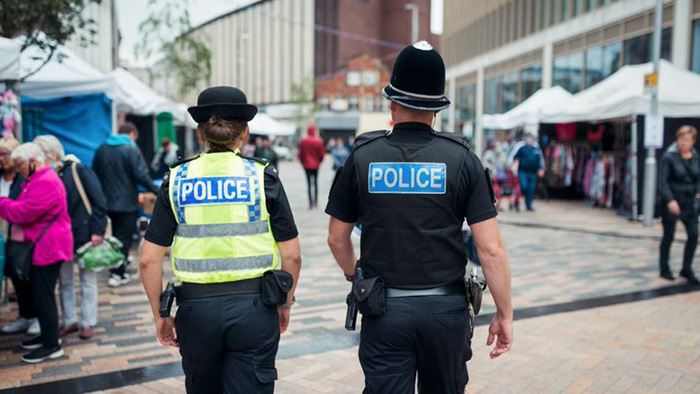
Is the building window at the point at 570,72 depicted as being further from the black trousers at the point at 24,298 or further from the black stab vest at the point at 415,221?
the black stab vest at the point at 415,221

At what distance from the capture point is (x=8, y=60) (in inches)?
227

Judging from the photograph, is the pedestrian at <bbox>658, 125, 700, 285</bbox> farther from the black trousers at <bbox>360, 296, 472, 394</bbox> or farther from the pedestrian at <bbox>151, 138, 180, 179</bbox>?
the pedestrian at <bbox>151, 138, 180, 179</bbox>

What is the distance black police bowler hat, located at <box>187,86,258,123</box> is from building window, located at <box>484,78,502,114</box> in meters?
33.3

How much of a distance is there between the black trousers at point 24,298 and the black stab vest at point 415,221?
13.0ft

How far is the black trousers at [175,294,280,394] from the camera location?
2.60 metres

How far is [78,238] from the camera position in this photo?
5.38 m

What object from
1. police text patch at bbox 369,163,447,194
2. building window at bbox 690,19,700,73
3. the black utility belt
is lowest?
the black utility belt

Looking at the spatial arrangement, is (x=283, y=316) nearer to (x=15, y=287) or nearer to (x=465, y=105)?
(x=15, y=287)

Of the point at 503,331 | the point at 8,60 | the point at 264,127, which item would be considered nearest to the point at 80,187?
the point at 8,60

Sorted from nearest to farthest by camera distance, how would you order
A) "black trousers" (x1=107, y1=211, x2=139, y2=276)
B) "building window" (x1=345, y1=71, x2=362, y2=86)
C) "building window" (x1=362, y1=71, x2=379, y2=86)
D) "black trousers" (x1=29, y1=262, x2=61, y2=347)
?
"black trousers" (x1=29, y1=262, x2=61, y2=347), "black trousers" (x1=107, y1=211, x2=139, y2=276), "building window" (x1=362, y1=71, x2=379, y2=86), "building window" (x1=345, y1=71, x2=362, y2=86)

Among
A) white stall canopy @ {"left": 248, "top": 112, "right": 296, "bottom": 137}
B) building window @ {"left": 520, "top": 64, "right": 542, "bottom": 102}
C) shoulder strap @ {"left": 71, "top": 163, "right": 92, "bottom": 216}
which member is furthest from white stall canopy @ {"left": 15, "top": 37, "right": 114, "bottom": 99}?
building window @ {"left": 520, "top": 64, "right": 542, "bottom": 102}

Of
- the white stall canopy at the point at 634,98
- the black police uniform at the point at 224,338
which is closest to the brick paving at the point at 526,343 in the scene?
the black police uniform at the point at 224,338

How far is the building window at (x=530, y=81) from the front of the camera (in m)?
29.1

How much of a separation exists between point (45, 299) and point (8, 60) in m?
2.39
